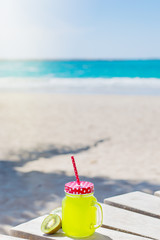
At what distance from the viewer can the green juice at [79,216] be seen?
1.15 metres

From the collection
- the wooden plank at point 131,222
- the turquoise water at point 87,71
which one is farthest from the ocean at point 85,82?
the wooden plank at point 131,222

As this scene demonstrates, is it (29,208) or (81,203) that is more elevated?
(81,203)

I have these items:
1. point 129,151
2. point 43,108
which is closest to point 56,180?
point 129,151

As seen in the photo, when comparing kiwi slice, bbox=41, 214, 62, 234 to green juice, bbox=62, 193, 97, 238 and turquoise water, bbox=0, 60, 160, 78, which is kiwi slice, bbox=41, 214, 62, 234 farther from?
turquoise water, bbox=0, 60, 160, 78

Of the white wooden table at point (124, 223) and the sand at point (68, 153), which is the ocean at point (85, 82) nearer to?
the sand at point (68, 153)

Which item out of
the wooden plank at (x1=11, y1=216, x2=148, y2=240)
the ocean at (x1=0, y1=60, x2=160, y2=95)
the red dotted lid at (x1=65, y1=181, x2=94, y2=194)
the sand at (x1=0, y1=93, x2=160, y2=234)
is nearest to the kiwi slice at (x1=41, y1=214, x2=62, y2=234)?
the wooden plank at (x1=11, y1=216, x2=148, y2=240)

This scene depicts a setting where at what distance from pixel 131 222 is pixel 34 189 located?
96.6 inches

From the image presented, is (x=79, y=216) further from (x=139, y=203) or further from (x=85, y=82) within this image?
(x=85, y=82)

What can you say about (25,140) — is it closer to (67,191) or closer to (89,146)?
(89,146)

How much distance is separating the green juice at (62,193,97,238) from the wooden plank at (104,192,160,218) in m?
0.25

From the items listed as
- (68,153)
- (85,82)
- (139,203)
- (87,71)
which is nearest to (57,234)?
(139,203)

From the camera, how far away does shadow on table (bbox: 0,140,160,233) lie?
3.01m

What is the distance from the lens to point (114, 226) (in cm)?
123

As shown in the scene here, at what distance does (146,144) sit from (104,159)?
1.16 m
